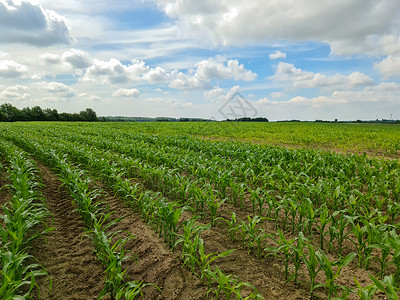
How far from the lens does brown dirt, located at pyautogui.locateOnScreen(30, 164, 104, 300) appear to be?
3083 mm

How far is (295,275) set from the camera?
310 centimetres

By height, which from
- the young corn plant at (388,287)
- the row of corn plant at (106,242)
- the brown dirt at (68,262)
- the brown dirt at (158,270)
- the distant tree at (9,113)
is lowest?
the brown dirt at (68,262)

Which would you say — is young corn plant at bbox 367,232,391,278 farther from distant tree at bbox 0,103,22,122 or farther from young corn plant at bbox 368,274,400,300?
distant tree at bbox 0,103,22,122

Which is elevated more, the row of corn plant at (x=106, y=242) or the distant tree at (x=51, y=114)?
the distant tree at (x=51, y=114)

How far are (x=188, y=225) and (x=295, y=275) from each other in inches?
Answer: 64.4

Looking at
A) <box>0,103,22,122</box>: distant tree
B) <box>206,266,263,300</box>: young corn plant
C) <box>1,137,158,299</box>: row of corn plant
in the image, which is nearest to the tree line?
<box>0,103,22,122</box>: distant tree

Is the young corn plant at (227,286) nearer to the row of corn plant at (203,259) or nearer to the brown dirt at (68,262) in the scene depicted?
the row of corn plant at (203,259)

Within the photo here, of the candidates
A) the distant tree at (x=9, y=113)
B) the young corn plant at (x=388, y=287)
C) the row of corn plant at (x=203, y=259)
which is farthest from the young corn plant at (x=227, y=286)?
the distant tree at (x=9, y=113)

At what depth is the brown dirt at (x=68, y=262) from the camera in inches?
121

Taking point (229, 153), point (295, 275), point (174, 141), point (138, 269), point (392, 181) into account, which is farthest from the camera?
point (174, 141)

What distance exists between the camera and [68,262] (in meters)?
3.64

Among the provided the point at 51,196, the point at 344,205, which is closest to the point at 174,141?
the point at 51,196

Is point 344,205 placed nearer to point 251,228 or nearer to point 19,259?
point 251,228

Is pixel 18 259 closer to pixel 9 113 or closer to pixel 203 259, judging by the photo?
pixel 203 259
